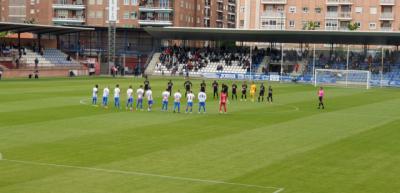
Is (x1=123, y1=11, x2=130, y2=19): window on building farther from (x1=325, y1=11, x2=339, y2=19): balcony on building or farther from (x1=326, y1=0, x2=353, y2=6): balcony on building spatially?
(x1=326, y1=0, x2=353, y2=6): balcony on building

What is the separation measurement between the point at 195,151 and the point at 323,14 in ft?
329

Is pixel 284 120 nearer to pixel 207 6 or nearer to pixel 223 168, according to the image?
pixel 223 168

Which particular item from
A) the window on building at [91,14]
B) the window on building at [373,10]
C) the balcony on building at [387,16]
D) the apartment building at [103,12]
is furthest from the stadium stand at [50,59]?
the balcony on building at [387,16]

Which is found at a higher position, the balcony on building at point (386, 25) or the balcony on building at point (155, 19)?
the balcony on building at point (155, 19)

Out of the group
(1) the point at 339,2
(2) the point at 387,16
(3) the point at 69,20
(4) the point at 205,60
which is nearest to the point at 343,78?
(4) the point at 205,60

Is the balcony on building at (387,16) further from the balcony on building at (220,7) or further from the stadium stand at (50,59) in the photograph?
the stadium stand at (50,59)

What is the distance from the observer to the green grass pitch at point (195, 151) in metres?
19.2

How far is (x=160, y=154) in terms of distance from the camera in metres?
24.0

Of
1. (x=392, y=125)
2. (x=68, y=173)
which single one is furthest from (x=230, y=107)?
(x=68, y=173)

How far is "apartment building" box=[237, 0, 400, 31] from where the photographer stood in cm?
11644

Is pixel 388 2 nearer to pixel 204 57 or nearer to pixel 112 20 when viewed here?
pixel 204 57

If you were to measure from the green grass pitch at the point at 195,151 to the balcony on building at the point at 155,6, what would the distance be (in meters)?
87.2

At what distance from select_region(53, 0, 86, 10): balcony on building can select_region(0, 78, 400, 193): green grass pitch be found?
291 ft

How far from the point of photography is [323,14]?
120875 millimetres
